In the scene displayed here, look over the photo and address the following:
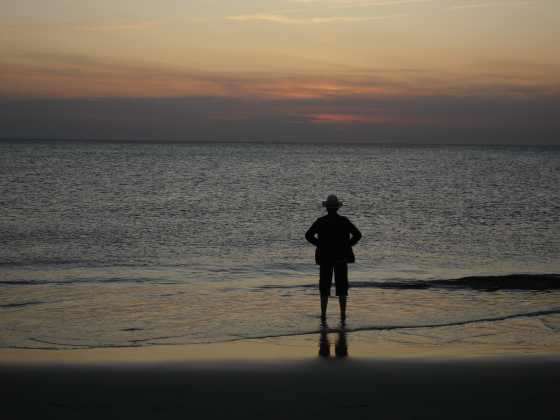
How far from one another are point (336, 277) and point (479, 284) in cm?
548

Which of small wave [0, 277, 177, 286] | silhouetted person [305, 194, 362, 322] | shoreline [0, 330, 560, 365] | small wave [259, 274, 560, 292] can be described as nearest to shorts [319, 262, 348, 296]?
silhouetted person [305, 194, 362, 322]

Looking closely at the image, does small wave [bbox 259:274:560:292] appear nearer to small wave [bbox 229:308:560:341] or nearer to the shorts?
small wave [bbox 229:308:560:341]

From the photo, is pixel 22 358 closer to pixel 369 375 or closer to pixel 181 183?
pixel 369 375

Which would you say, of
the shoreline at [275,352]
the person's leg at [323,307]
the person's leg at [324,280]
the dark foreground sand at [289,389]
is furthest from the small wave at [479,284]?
the dark foreground sand at [289,389]

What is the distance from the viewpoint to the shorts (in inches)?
402

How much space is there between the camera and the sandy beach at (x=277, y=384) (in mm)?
5934

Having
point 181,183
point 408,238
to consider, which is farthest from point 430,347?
point 181,183

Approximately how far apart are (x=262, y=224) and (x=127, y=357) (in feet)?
68.9

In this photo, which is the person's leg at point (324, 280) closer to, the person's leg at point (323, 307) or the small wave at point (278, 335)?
the person's leg at point (323, 307)

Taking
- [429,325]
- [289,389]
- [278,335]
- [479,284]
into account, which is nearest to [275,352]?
[278,335]

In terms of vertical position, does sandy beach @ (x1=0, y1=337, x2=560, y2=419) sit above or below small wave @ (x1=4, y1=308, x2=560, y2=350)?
above

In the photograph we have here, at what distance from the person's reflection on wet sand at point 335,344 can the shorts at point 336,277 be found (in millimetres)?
571

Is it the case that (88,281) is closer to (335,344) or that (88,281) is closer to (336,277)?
(336,277)

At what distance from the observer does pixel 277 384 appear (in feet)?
22.0
